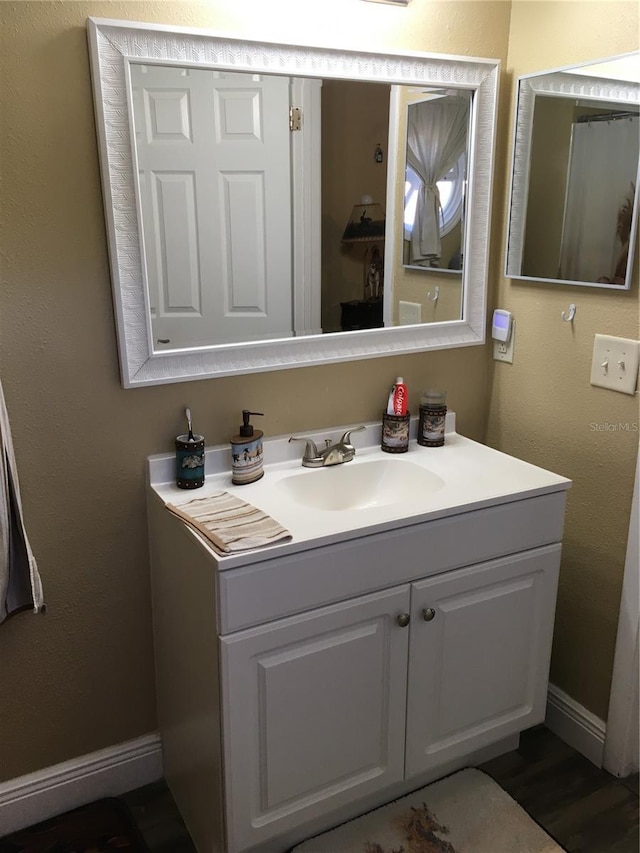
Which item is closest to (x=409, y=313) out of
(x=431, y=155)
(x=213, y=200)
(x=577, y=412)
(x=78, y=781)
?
(x=431, y=155)

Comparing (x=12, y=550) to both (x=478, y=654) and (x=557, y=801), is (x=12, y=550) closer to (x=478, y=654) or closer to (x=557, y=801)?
(x=478, y=654)

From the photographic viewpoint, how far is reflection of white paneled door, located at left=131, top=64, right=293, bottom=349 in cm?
153

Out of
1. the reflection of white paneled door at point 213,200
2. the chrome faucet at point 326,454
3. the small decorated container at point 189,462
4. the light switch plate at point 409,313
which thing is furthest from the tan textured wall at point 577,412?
the small decorated container at point 189,462

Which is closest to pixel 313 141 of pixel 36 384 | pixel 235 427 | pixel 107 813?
pixel 235 427

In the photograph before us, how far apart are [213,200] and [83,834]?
58.0 inches

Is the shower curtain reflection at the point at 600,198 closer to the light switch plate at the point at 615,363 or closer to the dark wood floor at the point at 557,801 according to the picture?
the light switch plate at the point at 615,363

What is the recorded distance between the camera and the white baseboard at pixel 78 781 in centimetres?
172

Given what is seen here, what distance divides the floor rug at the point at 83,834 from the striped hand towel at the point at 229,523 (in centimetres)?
80

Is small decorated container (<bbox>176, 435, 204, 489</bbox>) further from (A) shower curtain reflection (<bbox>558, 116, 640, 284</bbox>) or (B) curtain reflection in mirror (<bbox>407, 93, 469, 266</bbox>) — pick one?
(A) shower curtain reflection (<bbox>558, 116, 640, 284</bbox>)

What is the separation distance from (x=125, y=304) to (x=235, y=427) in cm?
39

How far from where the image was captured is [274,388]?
1.79 metres

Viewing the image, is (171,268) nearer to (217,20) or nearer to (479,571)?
(217,20)

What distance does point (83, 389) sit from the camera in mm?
1584

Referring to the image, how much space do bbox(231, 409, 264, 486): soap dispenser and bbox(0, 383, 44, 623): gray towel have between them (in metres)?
0.46
